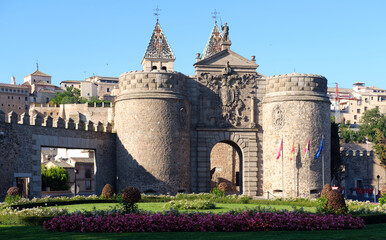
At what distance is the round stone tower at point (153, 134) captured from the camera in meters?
34.8

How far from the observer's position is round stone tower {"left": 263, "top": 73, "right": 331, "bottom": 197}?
118 feet

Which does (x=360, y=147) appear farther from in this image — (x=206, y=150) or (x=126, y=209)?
(x=126, y=209)

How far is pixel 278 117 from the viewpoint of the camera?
121 ft

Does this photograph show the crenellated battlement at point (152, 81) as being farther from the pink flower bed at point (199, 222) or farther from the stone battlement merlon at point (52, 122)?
the pink flower bed at point (199, 222)

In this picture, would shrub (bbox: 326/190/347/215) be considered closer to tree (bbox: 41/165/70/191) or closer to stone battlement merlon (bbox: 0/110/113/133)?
stone battlement merlon (bbox: 0/110/113/133)

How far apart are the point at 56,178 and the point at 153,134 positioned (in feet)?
89.5

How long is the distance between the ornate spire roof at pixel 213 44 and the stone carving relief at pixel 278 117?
21177 millimetres

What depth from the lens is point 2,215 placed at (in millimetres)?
19719

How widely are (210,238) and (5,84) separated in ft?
383

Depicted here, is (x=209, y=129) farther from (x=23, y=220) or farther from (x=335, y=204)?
(x=23, y=220)

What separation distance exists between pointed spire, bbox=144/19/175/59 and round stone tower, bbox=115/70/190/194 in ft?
82.3

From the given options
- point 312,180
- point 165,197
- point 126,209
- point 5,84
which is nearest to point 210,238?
point 126,209

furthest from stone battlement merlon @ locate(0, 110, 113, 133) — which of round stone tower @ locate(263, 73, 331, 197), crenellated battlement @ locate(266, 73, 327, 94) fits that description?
crenellated battlement @ locate(266, 73, 327, 94)

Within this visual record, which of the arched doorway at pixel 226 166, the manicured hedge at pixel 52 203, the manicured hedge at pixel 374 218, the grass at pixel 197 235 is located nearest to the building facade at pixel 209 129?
the manicured hedge at pixel 52 203
